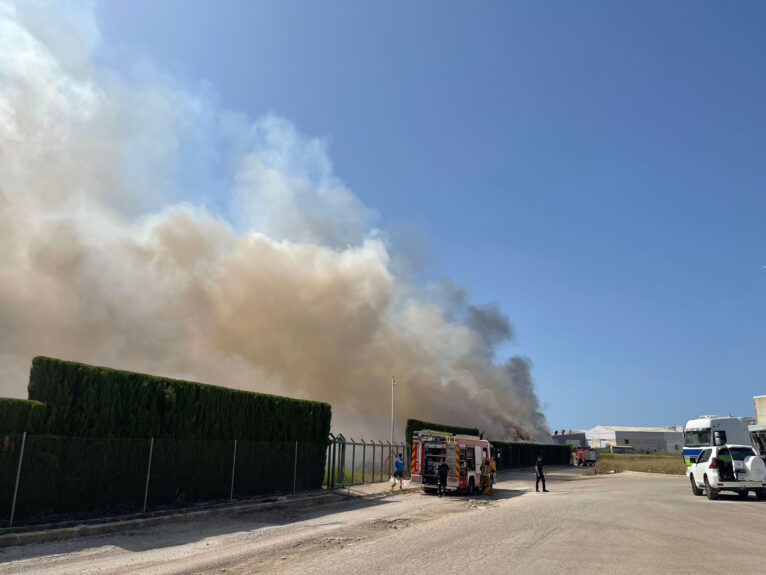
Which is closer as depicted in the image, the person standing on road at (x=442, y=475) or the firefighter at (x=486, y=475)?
the person standing on road at (x=442, y=475)

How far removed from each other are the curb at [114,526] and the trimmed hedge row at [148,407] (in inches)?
104

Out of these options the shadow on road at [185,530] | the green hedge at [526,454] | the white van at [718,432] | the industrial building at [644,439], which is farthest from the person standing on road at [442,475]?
the industrial building at [644,439]

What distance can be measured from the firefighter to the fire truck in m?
0.23

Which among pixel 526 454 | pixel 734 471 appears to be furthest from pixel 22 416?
pixel 526 454

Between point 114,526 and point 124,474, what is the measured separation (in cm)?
245

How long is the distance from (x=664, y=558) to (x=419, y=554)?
393 cm

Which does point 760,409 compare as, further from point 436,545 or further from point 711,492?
point 436,545

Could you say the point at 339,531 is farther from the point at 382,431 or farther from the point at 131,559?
the point at 382,431

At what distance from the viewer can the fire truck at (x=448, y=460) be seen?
80.9ft

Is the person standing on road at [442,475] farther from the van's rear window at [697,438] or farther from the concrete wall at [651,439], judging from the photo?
the concrete wall at [651,439]

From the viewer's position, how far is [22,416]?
1314 centimetres

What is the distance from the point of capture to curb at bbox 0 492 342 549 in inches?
442

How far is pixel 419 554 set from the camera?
9.80m

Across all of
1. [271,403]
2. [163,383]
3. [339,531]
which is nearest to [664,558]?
[339,531]
